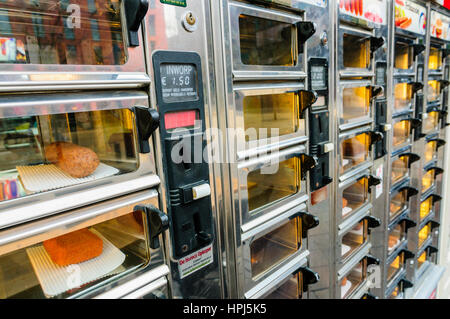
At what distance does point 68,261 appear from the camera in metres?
0.92

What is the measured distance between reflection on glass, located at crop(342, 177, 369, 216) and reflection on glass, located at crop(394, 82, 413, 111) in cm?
93

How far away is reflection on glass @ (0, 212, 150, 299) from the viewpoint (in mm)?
870

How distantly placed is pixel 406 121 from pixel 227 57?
228cm

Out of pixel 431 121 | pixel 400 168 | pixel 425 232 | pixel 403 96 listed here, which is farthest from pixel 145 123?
pixel 425 232

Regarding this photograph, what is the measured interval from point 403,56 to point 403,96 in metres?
0.34

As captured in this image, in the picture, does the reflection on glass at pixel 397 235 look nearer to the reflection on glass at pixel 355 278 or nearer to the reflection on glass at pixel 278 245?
the reflection on glass at pixel 355 278

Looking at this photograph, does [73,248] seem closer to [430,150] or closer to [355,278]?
[355,278]

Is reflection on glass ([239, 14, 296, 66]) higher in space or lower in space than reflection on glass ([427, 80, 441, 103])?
higher

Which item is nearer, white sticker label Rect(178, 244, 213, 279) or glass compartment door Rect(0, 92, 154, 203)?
glass compartment door Rect(0, 92, 154, 203)

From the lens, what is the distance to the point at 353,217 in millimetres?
2006

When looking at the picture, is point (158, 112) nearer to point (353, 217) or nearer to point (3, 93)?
point (3, 93)

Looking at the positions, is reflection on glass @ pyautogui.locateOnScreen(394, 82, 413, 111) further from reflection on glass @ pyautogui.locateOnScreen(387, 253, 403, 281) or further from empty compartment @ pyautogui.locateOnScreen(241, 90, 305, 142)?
empty compartment @ pyautogui.locateOnScreen(241, 90, 305, 142)

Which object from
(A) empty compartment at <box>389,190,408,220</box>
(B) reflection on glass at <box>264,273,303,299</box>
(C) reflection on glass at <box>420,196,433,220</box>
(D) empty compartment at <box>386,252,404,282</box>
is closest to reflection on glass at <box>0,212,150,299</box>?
(B) reflection on glass at <box>264,273,303,299</box>
